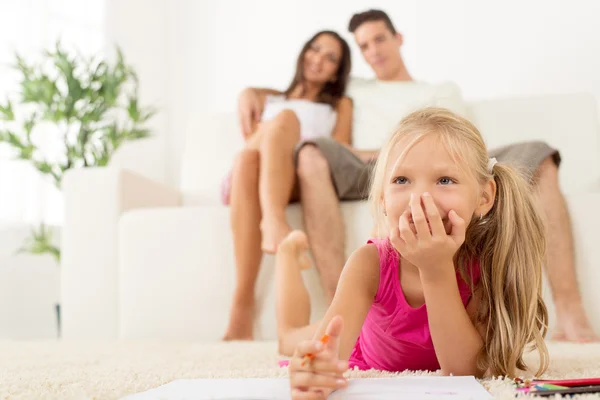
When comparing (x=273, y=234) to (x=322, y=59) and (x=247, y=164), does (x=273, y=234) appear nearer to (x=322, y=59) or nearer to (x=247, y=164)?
(x=247, y=164)

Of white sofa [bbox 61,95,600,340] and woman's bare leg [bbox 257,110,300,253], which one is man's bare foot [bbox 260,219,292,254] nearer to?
Answer: woman's bare leg [bbox 257,110,300,253]

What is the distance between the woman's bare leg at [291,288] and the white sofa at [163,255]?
155mm

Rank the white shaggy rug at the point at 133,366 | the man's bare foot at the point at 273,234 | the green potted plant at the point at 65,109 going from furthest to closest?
the green potted plant at the point at 65,109 < the man's bare foot at the point at 273,234 < the white shaggy rug at the point at 133,366

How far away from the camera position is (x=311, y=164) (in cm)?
145

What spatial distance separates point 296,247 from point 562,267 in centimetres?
55

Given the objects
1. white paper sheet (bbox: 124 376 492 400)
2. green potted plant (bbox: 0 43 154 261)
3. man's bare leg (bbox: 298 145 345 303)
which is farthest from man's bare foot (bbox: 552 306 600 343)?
green potted plant (bbox: 0 43 154 261)

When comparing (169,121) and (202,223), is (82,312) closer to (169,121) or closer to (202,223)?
(202,223)

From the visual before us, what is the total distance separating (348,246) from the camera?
1.43m

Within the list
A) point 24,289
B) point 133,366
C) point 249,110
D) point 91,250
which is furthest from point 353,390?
point 24,289

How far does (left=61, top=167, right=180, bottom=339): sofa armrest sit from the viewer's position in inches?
63.2

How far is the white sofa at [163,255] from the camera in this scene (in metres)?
1.44

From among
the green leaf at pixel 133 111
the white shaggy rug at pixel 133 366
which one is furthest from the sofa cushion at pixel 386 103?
the green leaf at pixel 133 111

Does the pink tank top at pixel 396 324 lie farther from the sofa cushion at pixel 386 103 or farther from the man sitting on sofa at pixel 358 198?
the sofa cushion at pixel 386 103

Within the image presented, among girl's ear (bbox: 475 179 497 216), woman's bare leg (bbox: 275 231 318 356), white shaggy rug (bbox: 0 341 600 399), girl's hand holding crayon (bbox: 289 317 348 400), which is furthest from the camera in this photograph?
woman's bare leg (bbox: 275 231 318 356)
